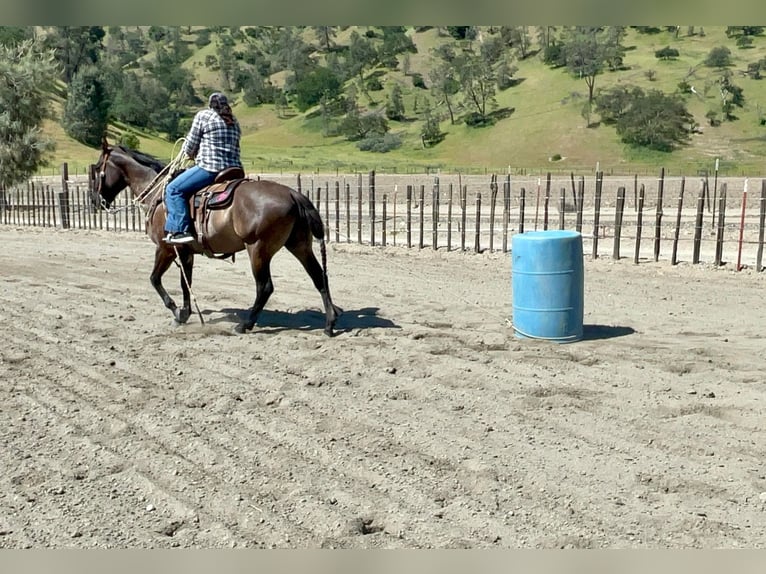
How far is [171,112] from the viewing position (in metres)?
79.3

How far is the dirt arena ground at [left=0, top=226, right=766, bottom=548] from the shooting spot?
11.5ft

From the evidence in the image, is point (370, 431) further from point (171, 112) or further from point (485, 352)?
point (171, 112)

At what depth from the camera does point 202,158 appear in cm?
772

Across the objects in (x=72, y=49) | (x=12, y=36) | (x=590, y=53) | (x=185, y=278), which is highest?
(x=72, y=49)

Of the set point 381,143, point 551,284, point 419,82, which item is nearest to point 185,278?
point 551,284

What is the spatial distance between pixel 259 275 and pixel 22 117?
87.3ft

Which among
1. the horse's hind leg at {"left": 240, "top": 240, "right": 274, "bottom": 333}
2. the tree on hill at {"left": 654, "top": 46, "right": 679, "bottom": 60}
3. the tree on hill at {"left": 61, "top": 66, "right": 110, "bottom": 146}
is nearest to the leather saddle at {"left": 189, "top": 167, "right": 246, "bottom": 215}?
the horse's hind leg at {"left": 240, "top": 240, "right": 274, "bottom": 333}

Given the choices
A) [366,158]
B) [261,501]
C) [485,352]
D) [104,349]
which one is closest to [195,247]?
[104,349]

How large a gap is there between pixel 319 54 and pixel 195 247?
107624mm

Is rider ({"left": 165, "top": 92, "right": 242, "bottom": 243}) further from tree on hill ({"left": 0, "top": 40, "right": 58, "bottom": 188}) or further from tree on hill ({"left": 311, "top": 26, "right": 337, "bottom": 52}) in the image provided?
tree on hill ({"left": 311, "top": 26, "right": 337, "bottom": 52})

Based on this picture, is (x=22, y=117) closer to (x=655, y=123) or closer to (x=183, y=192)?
(x=183, y=192)

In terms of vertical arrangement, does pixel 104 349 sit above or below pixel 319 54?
below

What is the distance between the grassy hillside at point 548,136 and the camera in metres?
53.2

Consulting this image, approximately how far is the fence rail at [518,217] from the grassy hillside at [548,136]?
59.9ft
